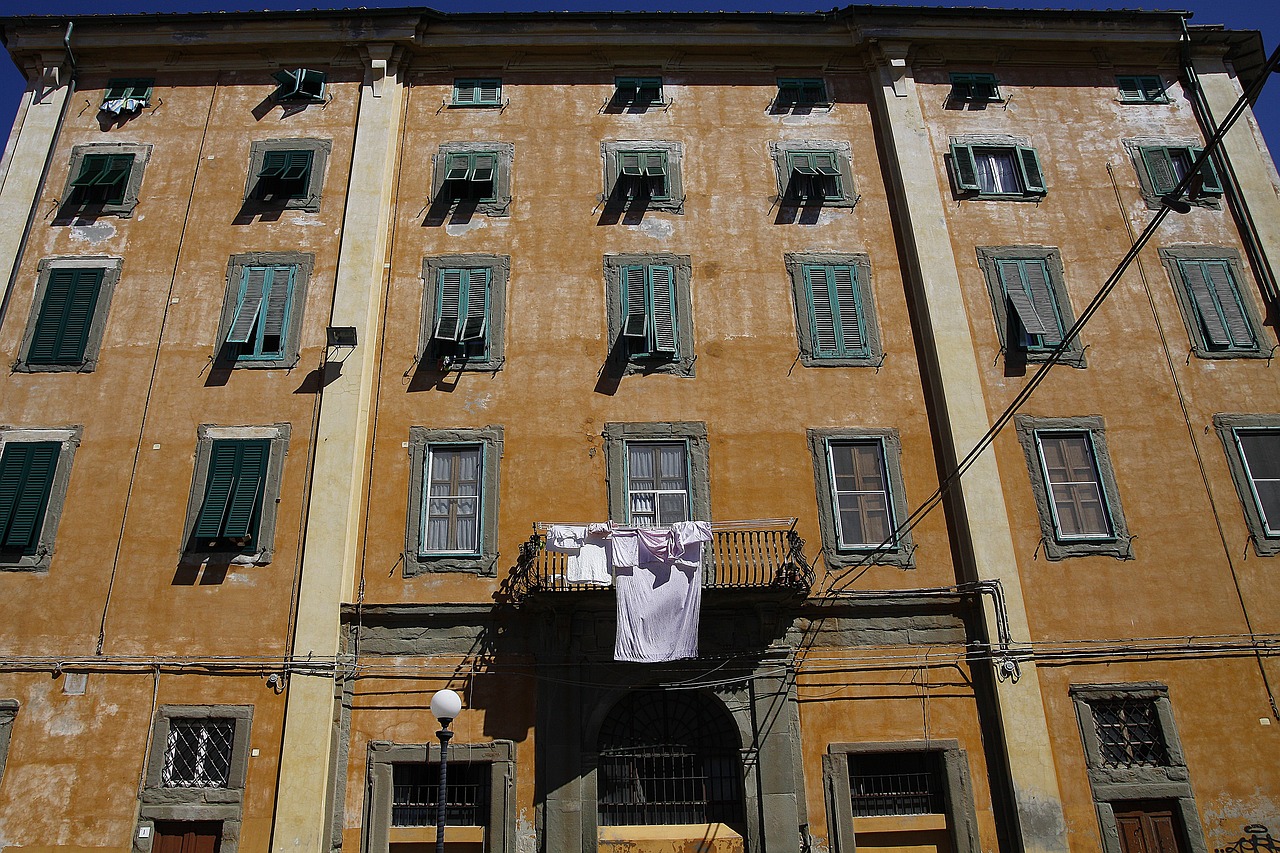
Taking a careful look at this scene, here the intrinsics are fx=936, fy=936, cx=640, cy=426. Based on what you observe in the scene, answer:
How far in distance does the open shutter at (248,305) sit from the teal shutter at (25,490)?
3.16 meters

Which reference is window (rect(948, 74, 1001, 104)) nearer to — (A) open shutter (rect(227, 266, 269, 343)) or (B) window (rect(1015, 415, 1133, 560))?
(B) window (rect(1015, 415, 1133, 560))

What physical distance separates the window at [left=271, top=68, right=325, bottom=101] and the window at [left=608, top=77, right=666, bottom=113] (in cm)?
557

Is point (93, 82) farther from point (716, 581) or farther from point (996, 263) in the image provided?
point (996, 263)

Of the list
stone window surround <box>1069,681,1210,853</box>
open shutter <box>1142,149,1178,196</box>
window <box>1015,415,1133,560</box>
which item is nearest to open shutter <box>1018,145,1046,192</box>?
open shutter <box>1142,149,1178,196</box>

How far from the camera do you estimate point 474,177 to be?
16.8 metres

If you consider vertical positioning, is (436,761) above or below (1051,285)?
below

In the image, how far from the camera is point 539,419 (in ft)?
48.9

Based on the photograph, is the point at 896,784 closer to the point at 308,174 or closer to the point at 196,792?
the point at 196,792

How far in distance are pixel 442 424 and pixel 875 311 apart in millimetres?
7496

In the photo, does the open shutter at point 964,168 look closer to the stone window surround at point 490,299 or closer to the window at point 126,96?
the stone window surround at point 490,299

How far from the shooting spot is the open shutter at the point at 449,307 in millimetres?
15234

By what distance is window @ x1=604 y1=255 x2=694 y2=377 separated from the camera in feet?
50.4

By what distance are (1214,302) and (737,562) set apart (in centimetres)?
958

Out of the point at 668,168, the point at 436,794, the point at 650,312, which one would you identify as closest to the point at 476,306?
the point at 650,312
